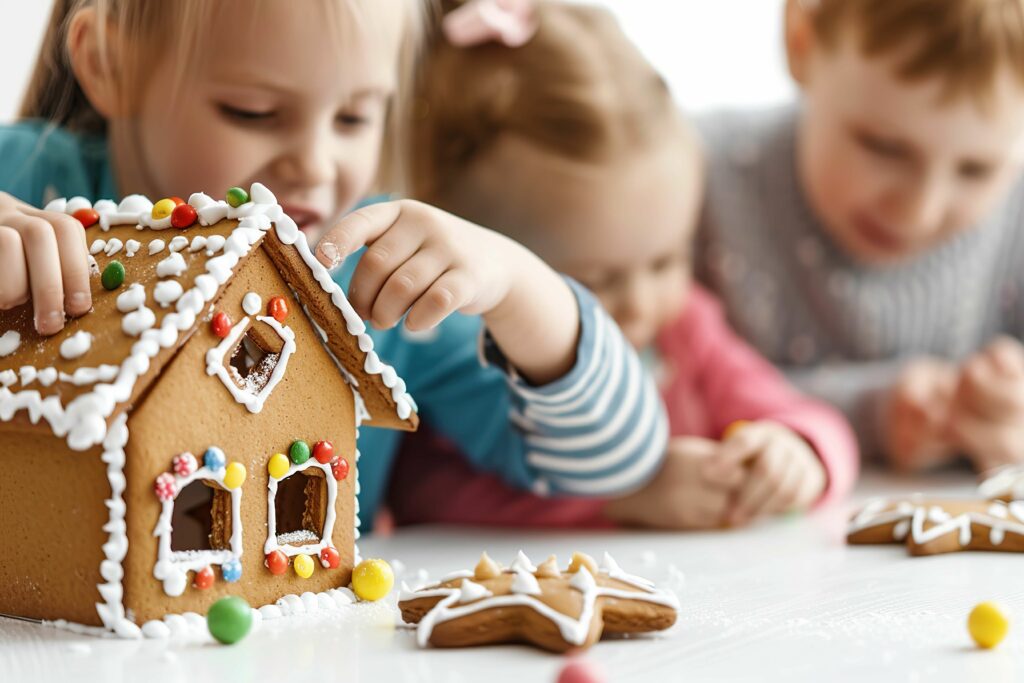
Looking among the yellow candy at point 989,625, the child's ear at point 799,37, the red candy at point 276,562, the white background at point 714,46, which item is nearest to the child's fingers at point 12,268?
the red candy at point 276,562

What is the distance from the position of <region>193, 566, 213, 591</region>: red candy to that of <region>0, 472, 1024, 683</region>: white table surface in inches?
1.6

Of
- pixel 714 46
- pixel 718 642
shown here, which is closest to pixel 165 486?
pixel 718 642

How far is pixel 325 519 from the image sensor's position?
0.78 meters

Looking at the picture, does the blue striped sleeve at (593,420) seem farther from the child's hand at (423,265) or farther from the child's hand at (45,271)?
the child's hand at (45,271)

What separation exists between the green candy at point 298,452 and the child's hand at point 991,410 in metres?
1.07

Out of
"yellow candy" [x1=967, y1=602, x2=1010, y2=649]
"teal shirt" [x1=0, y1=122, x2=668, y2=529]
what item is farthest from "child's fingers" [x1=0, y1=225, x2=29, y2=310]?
"yellow candy" [x1=967, y1=602, x2=1010, y2=649]

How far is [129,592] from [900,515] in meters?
0.66

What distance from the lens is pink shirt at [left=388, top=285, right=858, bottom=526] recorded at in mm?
1228

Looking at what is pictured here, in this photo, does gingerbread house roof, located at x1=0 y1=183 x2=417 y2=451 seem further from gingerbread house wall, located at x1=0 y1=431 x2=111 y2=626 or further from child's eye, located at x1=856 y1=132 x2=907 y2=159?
child's eye, located at x1=856 y1=132 x2=907 y2=159

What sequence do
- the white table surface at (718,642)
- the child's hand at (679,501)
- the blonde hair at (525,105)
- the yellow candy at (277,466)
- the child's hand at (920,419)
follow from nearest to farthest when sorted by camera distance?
the white table surface at (718,642) < the yellow candy at (277,466) < the child's hand at (679,501) < the blonde hair at (525,105) < the child's hand at (920,419)

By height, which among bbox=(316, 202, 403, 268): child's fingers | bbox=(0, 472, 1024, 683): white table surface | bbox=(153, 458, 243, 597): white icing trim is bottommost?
bbox=(0, 472, 1024, 683): white table surface

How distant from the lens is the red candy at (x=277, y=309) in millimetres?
721

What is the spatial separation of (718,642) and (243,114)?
1.79 ft

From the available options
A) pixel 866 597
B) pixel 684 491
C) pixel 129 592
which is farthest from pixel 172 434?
pixel 684 491
